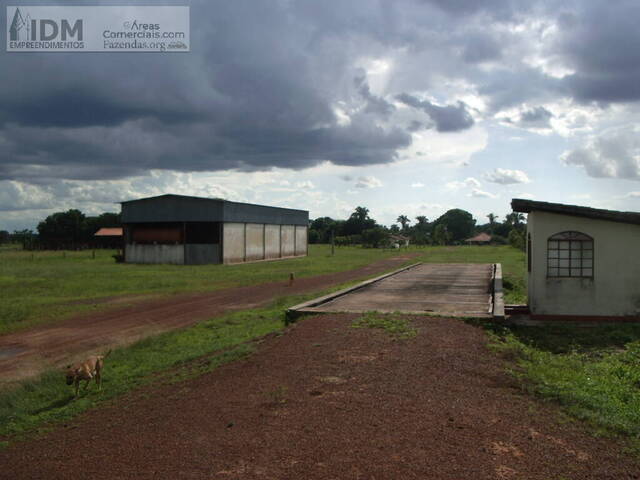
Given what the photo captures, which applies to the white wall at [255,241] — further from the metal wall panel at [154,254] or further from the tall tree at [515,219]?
the tall tree at [515,219]

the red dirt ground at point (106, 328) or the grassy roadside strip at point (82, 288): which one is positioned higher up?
the grassy roadside strip at point (82, 288)

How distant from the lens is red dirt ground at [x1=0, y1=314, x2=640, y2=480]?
533 centimetres

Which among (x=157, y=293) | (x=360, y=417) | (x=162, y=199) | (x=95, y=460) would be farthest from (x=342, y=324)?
(x=162, y=199)

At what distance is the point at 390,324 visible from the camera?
1152 centimetres

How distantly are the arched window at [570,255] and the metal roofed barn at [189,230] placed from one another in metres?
32.0

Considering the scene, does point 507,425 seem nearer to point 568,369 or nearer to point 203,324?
point 568,369

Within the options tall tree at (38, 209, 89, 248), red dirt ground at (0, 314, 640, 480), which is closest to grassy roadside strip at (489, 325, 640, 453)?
red dirt ground at (0, 314, 640, 480)

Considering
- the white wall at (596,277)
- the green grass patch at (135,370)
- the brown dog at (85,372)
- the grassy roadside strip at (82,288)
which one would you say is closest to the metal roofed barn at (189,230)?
the grassy roadside strip at (82,288)

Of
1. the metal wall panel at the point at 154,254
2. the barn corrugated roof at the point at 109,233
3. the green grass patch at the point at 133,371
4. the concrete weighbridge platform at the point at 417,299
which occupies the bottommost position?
the green grass patch at the point at 133,371

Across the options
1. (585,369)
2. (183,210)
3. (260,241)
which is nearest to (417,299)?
(585,369)

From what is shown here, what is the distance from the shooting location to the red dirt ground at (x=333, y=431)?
5.33m

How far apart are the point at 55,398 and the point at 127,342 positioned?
13.1 ft

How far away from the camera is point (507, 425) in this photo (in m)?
6.25

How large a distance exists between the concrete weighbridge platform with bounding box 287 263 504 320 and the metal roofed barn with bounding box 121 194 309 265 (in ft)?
74.8
